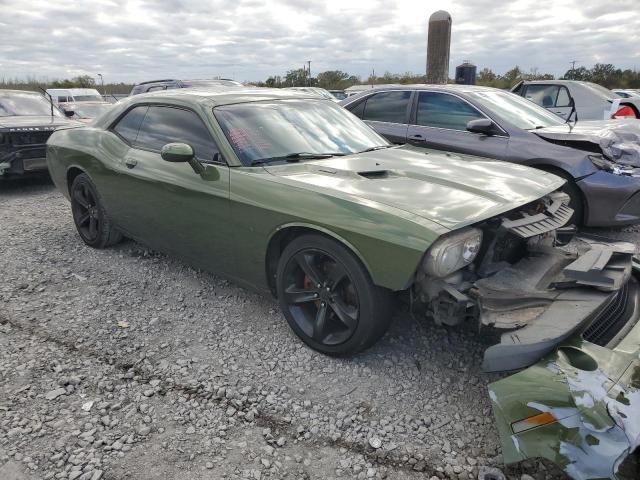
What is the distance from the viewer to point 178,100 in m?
Result: 3.74

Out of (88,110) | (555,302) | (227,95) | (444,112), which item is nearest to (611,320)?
(555,302)

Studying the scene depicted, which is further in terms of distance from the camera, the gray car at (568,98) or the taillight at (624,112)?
the gray car at (568,98)

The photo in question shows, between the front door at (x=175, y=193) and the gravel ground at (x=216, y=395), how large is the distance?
445 mm

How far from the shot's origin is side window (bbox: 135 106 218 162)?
3.42 metres

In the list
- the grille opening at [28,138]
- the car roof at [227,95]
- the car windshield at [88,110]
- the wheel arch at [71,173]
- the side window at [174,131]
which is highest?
the car roof at [227,95]

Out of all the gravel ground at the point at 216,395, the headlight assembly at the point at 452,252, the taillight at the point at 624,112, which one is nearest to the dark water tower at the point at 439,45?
the taillight at the point at 624,112

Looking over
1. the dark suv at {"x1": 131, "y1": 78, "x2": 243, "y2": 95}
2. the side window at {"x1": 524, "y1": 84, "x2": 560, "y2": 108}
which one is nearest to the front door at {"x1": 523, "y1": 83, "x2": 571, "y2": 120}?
the side window at {"x1": 524, "y1": 84, "x2": 560, "y2": 108}

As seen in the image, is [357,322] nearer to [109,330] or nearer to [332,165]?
[332,165]

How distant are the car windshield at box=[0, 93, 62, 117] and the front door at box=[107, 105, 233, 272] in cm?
485

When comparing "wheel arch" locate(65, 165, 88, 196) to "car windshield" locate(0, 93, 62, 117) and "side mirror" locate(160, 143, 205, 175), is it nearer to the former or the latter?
"side mirror" locate(160, 143, 205, 175)

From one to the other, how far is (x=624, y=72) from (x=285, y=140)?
3155 cm

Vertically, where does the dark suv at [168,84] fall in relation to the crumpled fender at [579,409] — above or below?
above

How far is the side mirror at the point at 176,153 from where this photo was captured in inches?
124

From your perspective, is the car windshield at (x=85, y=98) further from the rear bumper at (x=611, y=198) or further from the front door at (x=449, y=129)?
the rear bumper at (x=611, y=198)
